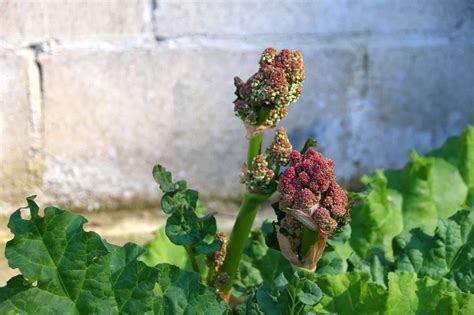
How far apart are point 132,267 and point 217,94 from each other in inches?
46.1

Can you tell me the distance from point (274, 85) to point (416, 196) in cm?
80

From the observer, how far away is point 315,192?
107 centimetres

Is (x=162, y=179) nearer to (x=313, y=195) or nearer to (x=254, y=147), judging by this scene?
(x=254, y=147)

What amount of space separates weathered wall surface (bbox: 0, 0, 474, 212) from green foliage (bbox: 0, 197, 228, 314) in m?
1.02

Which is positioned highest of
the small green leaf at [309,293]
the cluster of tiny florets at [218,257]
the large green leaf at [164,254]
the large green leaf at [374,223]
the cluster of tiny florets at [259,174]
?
the cluster of tiny florets at [259,174]

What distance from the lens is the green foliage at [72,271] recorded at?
1.17 meters

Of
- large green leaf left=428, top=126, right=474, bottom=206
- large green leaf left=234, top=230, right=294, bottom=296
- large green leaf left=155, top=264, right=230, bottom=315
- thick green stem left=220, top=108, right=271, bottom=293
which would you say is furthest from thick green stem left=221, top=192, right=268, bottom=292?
large green leaf left=428, top=126, right=474, bottom=206

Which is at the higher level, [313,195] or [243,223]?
[313,195]

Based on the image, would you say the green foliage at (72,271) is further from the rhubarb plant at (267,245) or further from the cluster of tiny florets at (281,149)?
the cluster of tiny florets at (281,149)

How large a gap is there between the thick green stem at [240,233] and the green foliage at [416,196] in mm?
434

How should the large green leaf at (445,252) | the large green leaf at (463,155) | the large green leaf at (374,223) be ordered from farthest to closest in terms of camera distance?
1. the large green leaf at (463,155)
2. the large green leaf at (374,223)
3. the large green leaf at (445,252)

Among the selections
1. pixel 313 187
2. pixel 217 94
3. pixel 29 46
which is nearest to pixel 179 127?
pixel 217 94

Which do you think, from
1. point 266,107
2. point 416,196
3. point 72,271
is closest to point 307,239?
point 266,107

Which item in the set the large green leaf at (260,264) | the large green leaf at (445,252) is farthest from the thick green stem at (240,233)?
the large green leaf at (445,252)
